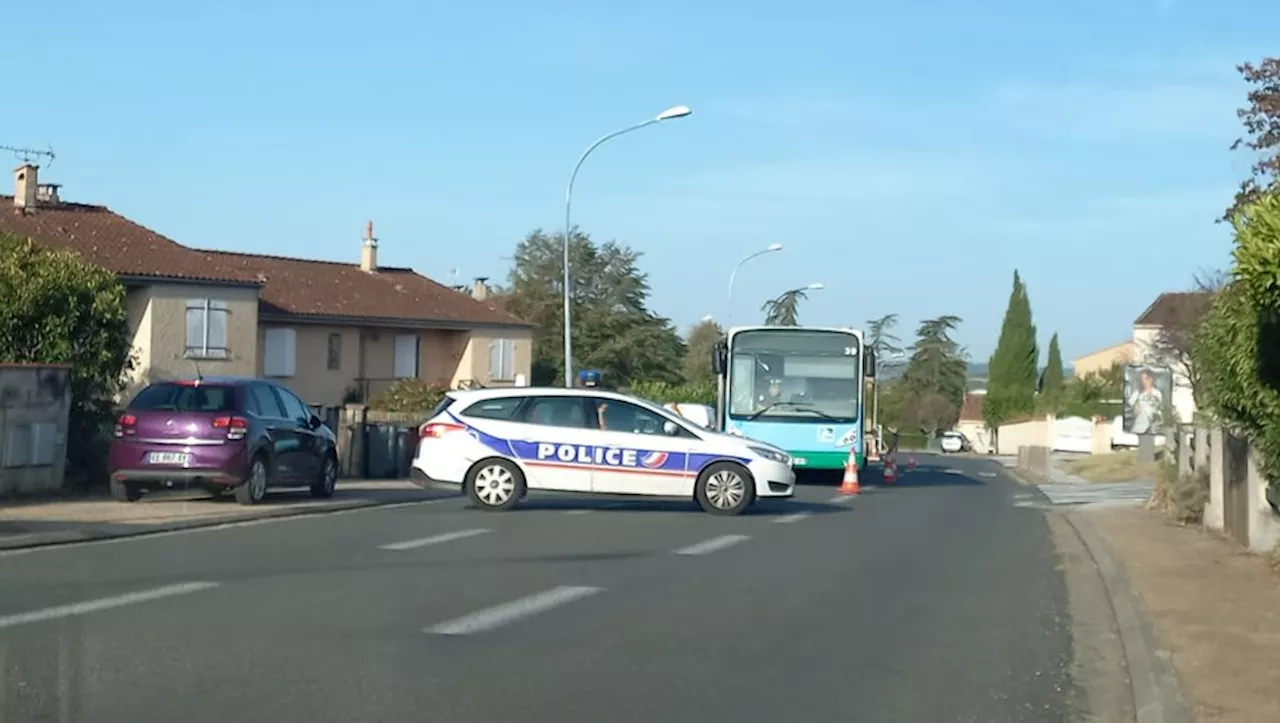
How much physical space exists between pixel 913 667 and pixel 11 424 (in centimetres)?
1367

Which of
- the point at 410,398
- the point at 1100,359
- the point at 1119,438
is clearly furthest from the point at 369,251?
the point at 1100,359

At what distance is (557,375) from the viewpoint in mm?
67500

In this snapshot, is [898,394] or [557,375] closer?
[557,375]

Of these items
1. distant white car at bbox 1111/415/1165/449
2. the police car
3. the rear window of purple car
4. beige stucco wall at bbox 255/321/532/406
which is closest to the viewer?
the rear window of purple car

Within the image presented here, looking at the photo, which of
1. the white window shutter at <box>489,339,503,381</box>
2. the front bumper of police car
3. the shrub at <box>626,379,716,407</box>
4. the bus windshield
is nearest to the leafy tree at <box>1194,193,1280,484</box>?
the front bumper of police car

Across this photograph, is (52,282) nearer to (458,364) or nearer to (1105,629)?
(1105,629)

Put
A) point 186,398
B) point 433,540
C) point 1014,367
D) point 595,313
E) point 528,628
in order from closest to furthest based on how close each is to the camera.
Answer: point 528,628, point 433,540, point 186,398, point 595,313, point 1014,367

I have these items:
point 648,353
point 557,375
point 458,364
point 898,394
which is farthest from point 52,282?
point 898,394

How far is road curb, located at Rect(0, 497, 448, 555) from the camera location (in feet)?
48.1

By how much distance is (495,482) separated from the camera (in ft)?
67.3

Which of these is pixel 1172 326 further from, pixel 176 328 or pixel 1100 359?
pixel 1100 359

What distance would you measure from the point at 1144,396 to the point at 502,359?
27041 mm

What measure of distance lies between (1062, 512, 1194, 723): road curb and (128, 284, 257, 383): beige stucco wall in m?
30.9

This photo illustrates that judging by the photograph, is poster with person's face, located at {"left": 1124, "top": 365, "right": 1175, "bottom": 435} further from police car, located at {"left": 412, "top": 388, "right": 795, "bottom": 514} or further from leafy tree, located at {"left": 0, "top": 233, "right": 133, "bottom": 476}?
leafy tree, located at {"left": 0, "top": 233, "right": 133, "bottom": 476}
